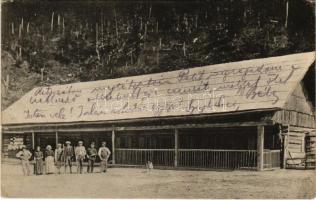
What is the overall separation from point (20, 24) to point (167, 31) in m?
2.76

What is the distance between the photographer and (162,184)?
380 inches

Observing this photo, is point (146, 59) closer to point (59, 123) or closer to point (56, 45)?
point (56, 45)

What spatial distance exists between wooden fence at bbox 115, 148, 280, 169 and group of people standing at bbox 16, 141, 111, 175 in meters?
0.43

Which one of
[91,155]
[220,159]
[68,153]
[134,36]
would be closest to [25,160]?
[68,153]

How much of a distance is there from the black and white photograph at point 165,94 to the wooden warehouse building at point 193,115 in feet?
0.08

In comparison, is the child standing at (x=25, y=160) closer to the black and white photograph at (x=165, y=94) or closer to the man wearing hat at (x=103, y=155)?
the black and white photograph at (x=165, y=94)

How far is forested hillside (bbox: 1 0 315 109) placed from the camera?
9.27 meters

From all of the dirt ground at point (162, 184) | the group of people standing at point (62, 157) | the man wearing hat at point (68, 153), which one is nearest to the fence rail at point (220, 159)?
the dirt ground at point (162, 184)

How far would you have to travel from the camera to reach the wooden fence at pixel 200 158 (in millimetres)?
9953

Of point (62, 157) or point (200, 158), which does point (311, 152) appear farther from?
point (62, 157)

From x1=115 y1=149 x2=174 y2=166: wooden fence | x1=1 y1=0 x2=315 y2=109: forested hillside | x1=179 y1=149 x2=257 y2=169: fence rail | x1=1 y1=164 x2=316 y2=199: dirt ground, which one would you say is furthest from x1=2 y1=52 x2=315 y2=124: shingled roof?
x1=1 y1=164 x2=316 y2=199: dirt ground

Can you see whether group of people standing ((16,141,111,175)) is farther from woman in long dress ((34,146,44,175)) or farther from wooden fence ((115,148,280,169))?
wooden fence ((115,148,280,169))

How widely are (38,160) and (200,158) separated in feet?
10.2

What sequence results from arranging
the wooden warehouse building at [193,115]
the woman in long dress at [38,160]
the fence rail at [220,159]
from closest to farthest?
the wooden warehouse building at [193,115]
the fence rail at [220,159]
the woman in long dress at [38,160]
